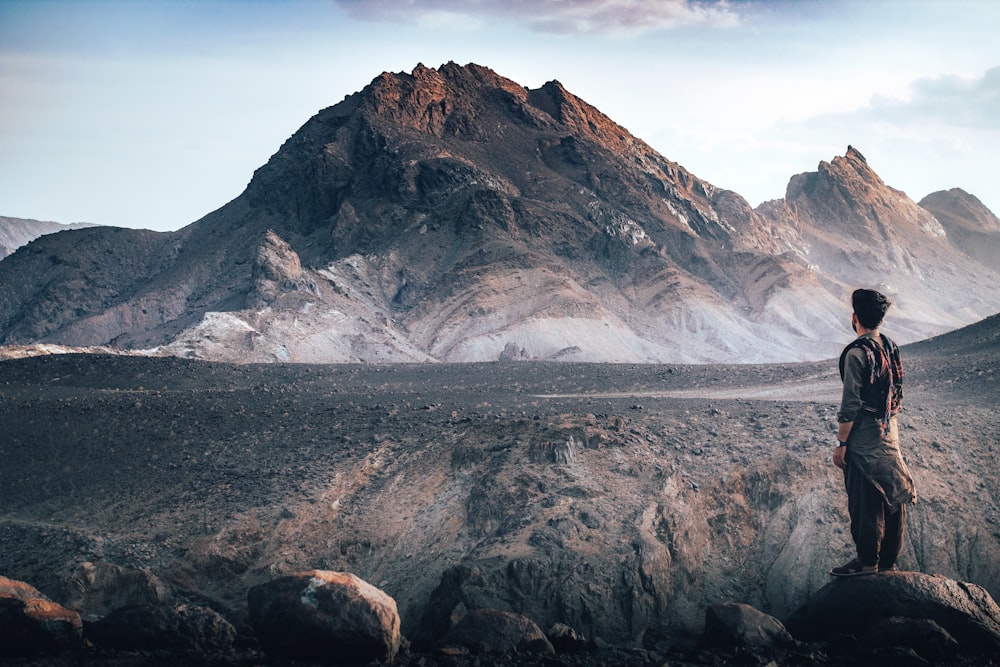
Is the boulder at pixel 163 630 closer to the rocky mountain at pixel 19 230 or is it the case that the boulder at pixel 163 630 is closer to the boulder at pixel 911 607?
the boulder at pixel 911 607

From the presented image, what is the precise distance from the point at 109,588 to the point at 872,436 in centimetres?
1215

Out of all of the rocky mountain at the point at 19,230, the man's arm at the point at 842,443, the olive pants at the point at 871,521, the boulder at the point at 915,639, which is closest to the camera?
the boulder at the point at 915,639

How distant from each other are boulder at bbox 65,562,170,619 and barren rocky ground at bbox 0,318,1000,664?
0.83 feet

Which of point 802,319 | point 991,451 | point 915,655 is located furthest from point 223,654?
point 802,319

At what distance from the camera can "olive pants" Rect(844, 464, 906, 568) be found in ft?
43.0

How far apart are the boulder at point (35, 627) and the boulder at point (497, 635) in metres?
4.81

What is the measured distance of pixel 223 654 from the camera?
13.7 m

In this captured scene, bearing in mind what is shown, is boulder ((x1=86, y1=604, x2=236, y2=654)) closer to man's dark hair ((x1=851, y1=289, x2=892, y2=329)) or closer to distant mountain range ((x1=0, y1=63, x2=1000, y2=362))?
man's dark hair ((x1=851, y1=289, x2=892, y2=329))

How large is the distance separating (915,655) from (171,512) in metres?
13.3

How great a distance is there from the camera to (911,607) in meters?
13.3

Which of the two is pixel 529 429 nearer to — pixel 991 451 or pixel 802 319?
pixel 991 451

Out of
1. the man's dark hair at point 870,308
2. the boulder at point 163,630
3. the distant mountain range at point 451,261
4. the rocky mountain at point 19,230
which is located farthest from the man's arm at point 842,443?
the rocky mountain at point 19,230

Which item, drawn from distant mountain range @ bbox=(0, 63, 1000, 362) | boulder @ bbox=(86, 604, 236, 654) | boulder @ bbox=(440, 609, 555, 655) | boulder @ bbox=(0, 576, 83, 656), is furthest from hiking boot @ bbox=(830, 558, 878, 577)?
distant mountain range @ bbox=(0, 63, 1000, 362)

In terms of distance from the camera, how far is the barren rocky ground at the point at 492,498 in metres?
17.2
